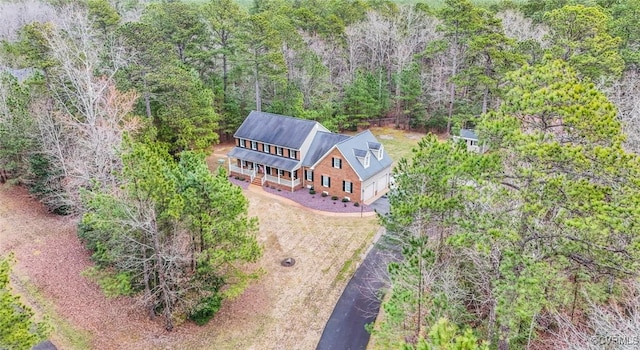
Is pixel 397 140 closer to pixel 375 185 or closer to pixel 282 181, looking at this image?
pixel 375 185

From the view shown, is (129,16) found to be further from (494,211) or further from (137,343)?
(494,211)

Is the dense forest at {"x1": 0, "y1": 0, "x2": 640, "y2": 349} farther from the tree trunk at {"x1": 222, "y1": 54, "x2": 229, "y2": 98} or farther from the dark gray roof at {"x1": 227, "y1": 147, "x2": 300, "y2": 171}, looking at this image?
the dark gray roof at {"x1": 227, "y1": 147, "x2": 300, "y2": 171}

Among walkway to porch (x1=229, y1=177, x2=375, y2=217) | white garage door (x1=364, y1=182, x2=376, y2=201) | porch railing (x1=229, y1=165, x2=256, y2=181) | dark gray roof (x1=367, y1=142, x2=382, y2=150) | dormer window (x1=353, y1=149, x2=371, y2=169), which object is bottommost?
walkway to porch (x1=229, y1=177, x2=375, y2=217)

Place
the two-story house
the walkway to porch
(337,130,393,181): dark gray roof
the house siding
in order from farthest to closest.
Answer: the two-story house
the house siding
(337,130,393,181): dark gray roof
the walkway to porch

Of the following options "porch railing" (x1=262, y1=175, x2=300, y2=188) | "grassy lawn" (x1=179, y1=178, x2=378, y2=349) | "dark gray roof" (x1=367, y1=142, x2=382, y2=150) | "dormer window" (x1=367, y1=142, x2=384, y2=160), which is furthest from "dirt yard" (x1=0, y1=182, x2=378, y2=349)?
"dark gray roof" (x1=367, y1=142, x2=382, y2=150)

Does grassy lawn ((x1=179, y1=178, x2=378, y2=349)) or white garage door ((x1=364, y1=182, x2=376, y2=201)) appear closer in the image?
grassy lawn ((x1=179, y1=178, x2=378, y2=349))

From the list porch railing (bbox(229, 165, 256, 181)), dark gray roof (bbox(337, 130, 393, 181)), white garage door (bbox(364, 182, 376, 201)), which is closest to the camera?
dark gray roof (bbox(337, 130, 393, 181))
